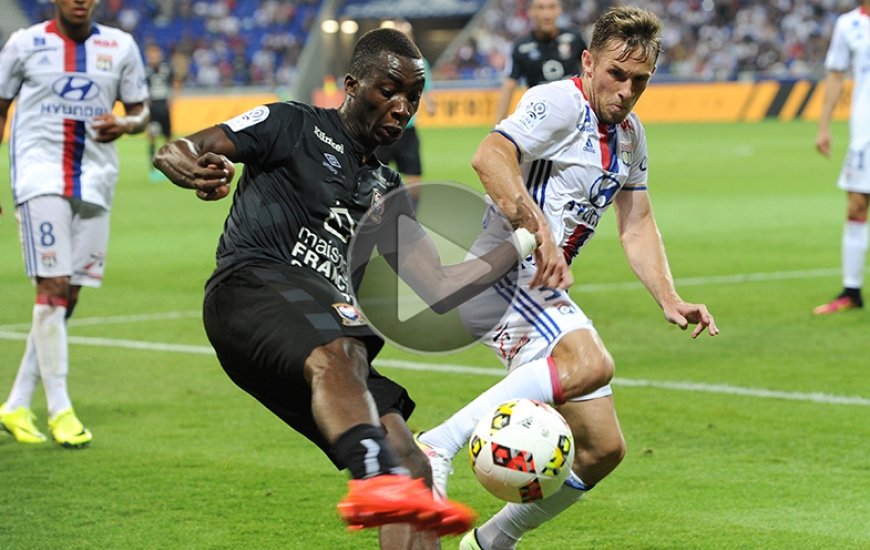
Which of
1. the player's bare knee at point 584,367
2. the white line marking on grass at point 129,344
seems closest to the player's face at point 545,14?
the white line marking on grass at point 129,344

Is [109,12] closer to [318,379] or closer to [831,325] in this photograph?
[831,325]

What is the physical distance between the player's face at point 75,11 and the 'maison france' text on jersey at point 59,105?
0.43 feet

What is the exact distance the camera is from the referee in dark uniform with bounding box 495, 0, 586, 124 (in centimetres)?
1121

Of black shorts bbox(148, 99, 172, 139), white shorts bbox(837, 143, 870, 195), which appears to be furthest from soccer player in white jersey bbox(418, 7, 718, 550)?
black shorts bbox(148, 99, 172, 139)

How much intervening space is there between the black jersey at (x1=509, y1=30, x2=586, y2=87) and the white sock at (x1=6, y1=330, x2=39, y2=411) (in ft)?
20.2

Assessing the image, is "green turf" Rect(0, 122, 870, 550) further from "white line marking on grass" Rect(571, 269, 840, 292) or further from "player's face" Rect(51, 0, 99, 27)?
"player's face" Rect(51, 0, 99, 27)

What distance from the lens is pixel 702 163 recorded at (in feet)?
81.9

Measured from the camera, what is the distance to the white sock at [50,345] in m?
6.48

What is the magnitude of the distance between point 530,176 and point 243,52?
46065 mm

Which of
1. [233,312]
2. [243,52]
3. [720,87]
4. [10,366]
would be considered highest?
[233,312]

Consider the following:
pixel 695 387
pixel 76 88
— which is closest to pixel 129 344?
pixel 76 88

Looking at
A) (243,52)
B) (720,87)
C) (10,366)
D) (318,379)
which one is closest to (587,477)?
(318,379)

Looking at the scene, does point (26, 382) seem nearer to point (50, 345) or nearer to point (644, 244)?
point (50, 345)
